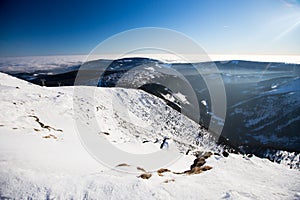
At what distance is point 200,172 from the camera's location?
12.1 meters

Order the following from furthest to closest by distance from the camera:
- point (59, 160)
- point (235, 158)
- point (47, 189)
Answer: point (235, 158) → point (59, 160) → point (47, 189)

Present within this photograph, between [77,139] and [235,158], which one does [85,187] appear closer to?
[77,139]

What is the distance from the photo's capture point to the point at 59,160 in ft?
32.9

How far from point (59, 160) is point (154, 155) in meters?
8.15

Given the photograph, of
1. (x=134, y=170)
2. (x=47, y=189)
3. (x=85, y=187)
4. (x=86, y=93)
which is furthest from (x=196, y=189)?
(x=86, y=93)

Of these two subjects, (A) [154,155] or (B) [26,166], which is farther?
(A) [154,155]

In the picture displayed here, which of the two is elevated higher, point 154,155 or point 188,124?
point 154,155

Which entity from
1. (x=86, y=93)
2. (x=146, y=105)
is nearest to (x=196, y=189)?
(x=86, y=93)

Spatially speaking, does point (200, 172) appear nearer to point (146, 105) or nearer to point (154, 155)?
point (154, 155)

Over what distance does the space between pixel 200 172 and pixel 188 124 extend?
150ft

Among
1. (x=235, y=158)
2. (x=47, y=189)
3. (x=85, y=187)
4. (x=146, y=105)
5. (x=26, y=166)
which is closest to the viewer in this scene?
(x=47, y=189)

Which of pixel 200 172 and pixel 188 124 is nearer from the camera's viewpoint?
pixel 200 172

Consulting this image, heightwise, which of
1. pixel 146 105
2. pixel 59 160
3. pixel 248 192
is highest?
pixel 59 160

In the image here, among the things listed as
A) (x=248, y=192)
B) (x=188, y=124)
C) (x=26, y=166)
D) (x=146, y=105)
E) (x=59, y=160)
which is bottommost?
(x=188, y=124)
